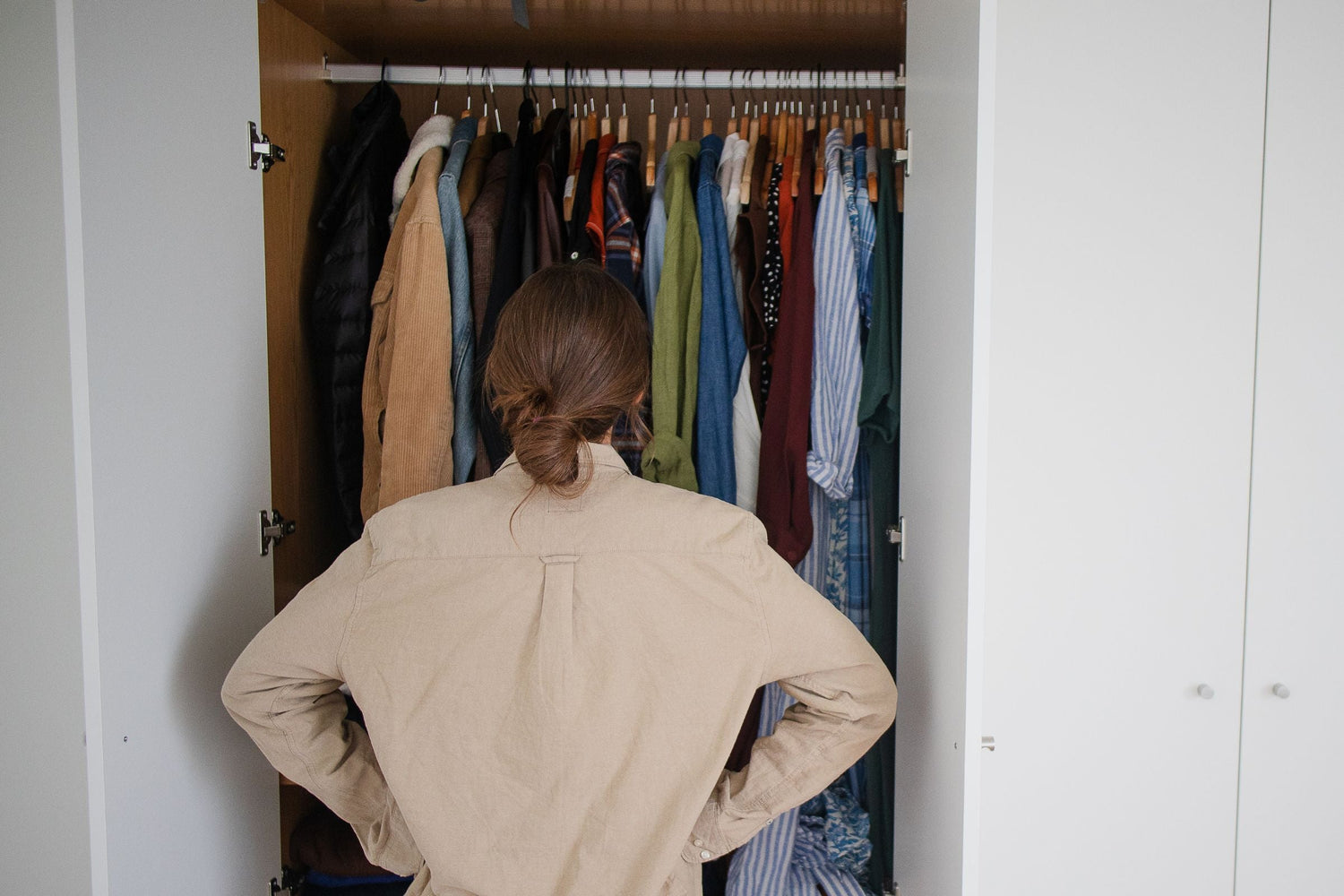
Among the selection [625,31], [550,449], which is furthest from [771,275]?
[550,449]

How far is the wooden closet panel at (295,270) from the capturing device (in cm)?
166

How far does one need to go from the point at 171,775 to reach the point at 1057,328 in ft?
5.35

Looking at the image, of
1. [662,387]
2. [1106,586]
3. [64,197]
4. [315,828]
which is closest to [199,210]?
[64,197]

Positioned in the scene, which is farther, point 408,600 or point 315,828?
point 315,828

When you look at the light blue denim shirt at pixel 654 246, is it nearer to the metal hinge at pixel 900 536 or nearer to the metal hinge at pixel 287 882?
the metal hinge at pixel 900 536

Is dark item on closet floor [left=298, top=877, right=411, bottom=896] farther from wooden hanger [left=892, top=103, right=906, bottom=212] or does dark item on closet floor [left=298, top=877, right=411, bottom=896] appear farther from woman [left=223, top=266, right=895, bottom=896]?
wooden hanger [left=892, top=103, right=906, bottom=212]

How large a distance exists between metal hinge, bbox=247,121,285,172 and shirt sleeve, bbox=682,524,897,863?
1222 mm

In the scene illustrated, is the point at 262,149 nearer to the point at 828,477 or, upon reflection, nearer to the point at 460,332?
the point at 460,332

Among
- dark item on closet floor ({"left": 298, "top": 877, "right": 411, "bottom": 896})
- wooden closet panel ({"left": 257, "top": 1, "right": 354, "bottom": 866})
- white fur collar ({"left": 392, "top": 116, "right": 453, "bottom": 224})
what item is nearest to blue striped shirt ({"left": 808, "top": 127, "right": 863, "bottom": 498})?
white fur collar ({"left": 392, "top": 116, "right": 453, "bottom": 224})

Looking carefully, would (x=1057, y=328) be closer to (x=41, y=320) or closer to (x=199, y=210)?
(x=199, y=210)

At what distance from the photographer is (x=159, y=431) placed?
4.14 feet

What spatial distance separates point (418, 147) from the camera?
1822 mm

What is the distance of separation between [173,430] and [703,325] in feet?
3.09

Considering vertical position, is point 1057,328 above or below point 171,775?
above
